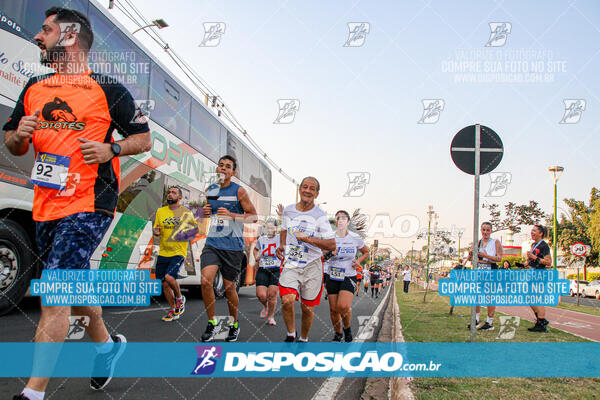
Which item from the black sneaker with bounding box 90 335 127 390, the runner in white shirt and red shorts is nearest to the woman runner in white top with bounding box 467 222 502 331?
the runner in white shirt and red shorts

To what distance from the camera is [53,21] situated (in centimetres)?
287

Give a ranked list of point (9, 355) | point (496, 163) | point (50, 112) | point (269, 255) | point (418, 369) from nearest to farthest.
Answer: point (50, 112) → point (9, 355) → point (418, 369) → point (496, 163) → point (269, 255)

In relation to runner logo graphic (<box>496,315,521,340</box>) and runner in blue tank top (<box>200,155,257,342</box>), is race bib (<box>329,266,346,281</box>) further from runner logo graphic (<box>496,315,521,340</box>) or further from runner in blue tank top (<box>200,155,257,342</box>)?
runner logo graphic (<box>496,315,521,340</box>)

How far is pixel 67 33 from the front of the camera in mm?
2881

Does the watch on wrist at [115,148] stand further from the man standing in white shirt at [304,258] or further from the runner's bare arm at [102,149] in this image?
the man standing in white shirt at [304,258]

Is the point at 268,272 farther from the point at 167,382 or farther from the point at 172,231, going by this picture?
the point at 167,382

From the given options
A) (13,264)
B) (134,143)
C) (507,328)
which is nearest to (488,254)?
(507,328)

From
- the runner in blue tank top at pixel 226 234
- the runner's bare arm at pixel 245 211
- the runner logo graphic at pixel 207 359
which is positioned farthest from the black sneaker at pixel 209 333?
the runner's bare arm at pixel 245 211

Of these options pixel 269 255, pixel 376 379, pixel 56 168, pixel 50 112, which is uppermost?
pixel 50 112

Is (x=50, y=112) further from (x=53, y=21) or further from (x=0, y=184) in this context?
(x=0, y=184)

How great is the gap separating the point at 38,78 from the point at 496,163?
4.70m

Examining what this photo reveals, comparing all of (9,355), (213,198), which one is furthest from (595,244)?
(9,355)

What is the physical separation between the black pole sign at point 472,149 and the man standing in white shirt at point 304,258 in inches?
68.6

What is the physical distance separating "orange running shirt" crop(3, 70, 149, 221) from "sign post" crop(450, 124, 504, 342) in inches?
153
